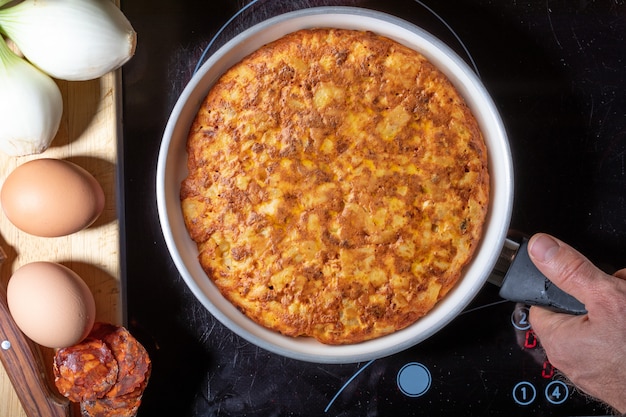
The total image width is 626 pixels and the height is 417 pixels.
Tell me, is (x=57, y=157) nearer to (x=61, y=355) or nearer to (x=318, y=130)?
(x=61, y=355)

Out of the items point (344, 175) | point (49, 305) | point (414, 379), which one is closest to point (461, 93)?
point (344, 175)

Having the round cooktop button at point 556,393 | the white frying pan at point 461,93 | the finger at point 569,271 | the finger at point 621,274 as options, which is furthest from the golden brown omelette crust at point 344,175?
the round cooktop button at point 556,393

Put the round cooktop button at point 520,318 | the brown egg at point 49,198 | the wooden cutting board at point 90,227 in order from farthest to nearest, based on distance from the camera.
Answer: the round cooktop button at point 520,318, the wooden cutting board at point 90,227, the brown egg at point 49,198

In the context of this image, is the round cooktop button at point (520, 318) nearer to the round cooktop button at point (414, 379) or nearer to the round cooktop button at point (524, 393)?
the round cooktop button at point (524, 393)

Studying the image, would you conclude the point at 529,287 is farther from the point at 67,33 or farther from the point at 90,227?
the point at 67,33

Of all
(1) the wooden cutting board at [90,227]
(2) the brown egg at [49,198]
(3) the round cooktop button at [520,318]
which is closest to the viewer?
(2) the brown egg at [49,198]

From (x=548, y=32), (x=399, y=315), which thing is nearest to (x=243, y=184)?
(x=399, y=315)

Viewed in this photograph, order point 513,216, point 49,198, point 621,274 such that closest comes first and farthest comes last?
point 49,198
point 621,274
point 513,216

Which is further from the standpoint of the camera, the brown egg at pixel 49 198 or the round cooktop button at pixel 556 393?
the round cooktop button at pixel 556 393
